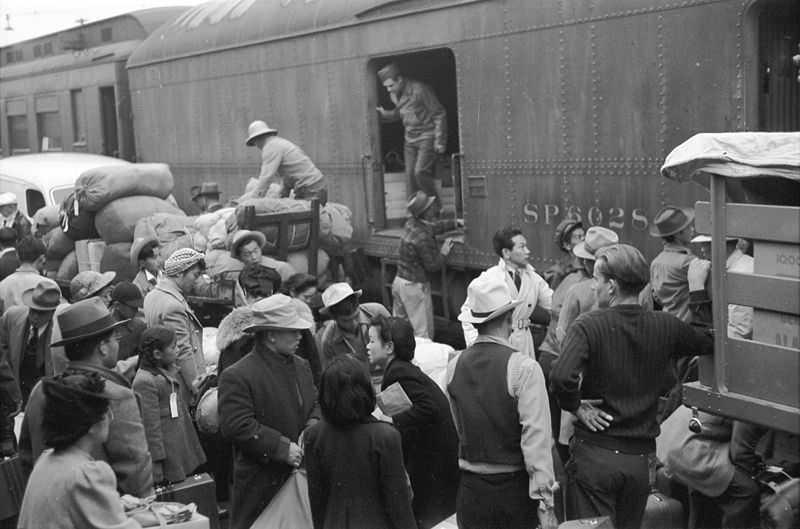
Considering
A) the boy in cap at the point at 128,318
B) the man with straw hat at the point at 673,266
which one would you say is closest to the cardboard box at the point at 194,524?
the boy in cap at the point at 128,318

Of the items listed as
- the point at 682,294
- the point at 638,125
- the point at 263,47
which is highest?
the point at 263,47

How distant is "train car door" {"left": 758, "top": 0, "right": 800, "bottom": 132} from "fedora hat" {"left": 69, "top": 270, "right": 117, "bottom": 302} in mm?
4039

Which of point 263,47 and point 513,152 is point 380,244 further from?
point 263,47

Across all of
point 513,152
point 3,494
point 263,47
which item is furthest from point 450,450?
point 263,47

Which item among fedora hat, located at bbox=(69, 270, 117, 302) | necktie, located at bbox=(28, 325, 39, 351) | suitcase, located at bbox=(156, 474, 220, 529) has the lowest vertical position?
suitcase, located at bbox=(156, 474, 220, 529)

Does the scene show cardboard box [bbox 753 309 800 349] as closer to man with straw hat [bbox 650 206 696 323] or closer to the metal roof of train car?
man with straw hat [bbox 650 206 696 323]

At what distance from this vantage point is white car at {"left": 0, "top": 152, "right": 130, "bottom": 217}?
13047 millimetres

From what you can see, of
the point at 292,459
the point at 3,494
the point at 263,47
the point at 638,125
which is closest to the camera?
the point at 292,459

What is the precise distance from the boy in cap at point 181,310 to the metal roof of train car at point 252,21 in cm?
368

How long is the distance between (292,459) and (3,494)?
5.75 ft

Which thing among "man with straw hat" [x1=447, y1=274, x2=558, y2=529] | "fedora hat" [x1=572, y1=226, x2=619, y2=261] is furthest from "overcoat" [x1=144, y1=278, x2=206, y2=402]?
"fedora hat" [x1=572, y1=226, x2=619, y2=261]

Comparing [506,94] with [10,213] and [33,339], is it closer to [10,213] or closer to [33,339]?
[33,339]

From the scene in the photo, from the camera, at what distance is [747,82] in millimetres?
6160

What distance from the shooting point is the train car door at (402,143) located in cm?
981
